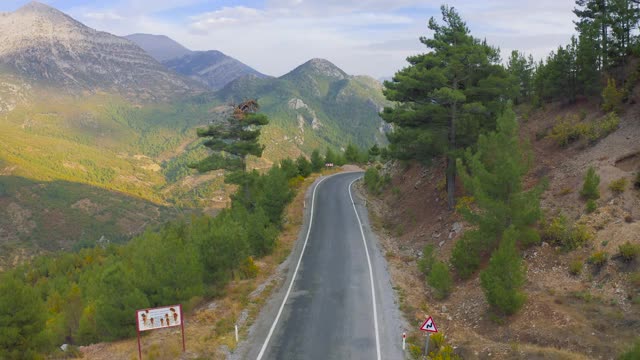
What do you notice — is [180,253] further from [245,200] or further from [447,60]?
[447,60]

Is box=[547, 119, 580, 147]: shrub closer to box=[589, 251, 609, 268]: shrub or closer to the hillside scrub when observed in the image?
box=[589, 251, 609, 268]: shrub

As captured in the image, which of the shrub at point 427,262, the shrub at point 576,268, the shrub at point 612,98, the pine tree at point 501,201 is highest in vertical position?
the shrub at point 612,98

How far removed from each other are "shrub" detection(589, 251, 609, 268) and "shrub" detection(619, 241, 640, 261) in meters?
0.66

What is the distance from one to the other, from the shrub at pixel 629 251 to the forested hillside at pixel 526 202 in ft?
0.15

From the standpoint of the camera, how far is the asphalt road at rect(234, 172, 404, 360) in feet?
54.2

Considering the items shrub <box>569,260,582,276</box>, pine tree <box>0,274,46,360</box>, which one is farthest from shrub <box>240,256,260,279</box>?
shrub <box>569,260,582,276</box>

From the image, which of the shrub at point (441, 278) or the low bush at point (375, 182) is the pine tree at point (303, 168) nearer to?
the low bush at point (375, 182)

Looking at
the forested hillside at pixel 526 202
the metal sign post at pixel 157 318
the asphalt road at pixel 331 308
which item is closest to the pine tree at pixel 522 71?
the forested hillside at pixel 526 202

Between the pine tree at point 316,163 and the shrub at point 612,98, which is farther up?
the shrub at point 612,98

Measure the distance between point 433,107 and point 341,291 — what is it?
46.1ft

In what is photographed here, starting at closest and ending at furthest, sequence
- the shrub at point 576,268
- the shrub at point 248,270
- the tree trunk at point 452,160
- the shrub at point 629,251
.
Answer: the shrub at point 629,251
the shrub at point 576,268
the shrub at point 248,270
the tree trunk at point 452,160

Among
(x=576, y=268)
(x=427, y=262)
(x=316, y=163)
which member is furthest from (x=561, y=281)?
(x=316, y=163)

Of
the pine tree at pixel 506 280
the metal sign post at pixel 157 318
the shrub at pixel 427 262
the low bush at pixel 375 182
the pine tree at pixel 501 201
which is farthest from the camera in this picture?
the low bush at pixel 375 182

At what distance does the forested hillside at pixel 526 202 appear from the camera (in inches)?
621
